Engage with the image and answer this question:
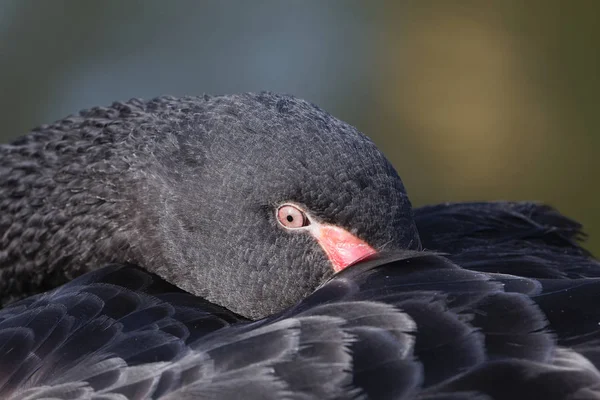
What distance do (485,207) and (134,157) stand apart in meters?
1.35

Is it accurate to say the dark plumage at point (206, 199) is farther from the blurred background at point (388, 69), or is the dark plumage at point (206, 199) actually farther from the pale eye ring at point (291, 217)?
the blurred background at point (388, 69)

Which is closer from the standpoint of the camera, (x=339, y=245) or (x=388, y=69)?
(x=339, y=245)

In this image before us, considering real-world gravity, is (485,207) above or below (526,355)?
above

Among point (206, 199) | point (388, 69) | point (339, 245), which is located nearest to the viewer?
point (339, 245)

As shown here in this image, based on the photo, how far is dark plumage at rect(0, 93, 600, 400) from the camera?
178 cm

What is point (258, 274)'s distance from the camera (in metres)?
2.53

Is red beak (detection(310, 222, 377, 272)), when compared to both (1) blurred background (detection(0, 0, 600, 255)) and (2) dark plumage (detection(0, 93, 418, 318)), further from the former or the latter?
(1) blurred background (detection(0, 0, 600, 255))

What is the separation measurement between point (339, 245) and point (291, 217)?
0.15 m

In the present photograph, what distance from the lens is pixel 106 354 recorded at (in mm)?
1993

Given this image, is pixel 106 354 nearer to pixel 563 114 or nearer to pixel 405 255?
pixel 405 255

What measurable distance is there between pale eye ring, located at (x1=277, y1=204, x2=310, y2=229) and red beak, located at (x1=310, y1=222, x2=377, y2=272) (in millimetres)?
32

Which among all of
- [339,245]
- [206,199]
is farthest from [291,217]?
[206,199]

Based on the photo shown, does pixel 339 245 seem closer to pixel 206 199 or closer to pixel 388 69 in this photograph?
pixel 206 199

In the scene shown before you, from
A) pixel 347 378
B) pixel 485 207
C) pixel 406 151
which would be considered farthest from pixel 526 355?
pixel 406 151
